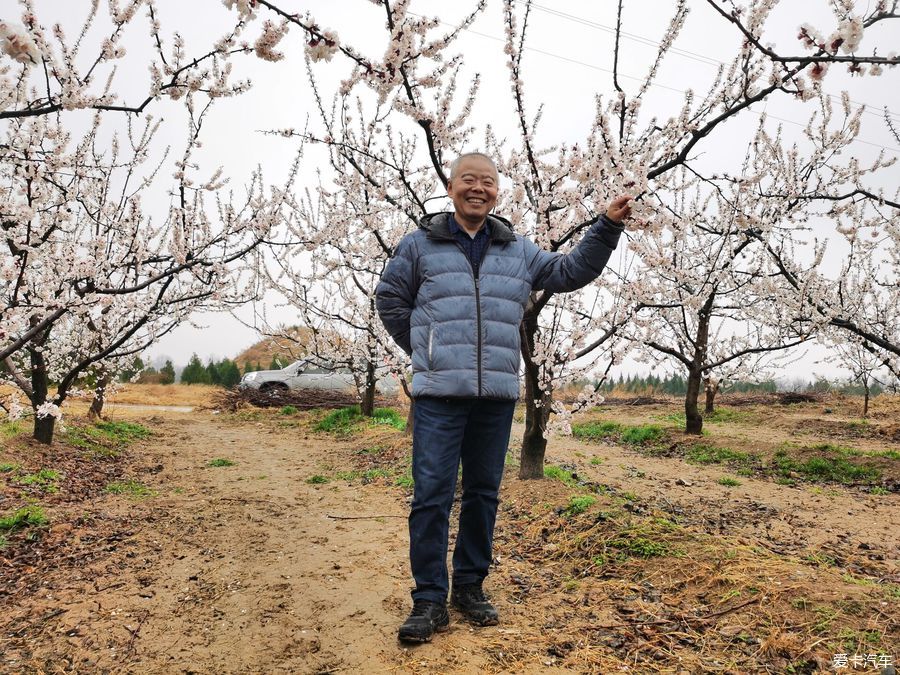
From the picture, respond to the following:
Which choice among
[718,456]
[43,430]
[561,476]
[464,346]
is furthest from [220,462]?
[718,456]

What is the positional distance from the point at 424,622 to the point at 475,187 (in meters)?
2.08

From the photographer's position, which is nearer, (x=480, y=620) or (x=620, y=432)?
(x=480, y=620)

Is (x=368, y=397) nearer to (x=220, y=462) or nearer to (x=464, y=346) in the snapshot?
(x=220, y=462)

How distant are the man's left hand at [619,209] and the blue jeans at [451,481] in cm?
103

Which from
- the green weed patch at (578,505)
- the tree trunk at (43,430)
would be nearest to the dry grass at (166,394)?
the tree trunk at (43,430)

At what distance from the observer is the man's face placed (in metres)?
2.74

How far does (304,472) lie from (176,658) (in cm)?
509

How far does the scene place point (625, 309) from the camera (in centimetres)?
536

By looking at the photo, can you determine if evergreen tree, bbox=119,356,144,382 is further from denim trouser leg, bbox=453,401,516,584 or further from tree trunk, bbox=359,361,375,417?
denim trouser leg, bbox=453,401,516,584

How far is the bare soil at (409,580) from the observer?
2.43 metres

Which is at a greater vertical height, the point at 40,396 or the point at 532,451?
the point at 40,396

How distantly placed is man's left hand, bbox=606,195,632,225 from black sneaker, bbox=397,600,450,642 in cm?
200

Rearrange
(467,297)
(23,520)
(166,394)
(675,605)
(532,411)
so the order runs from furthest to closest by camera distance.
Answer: (166,394) → (532,411) → (23,520) → (675,605) → (467,297)

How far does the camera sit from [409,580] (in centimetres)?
329
